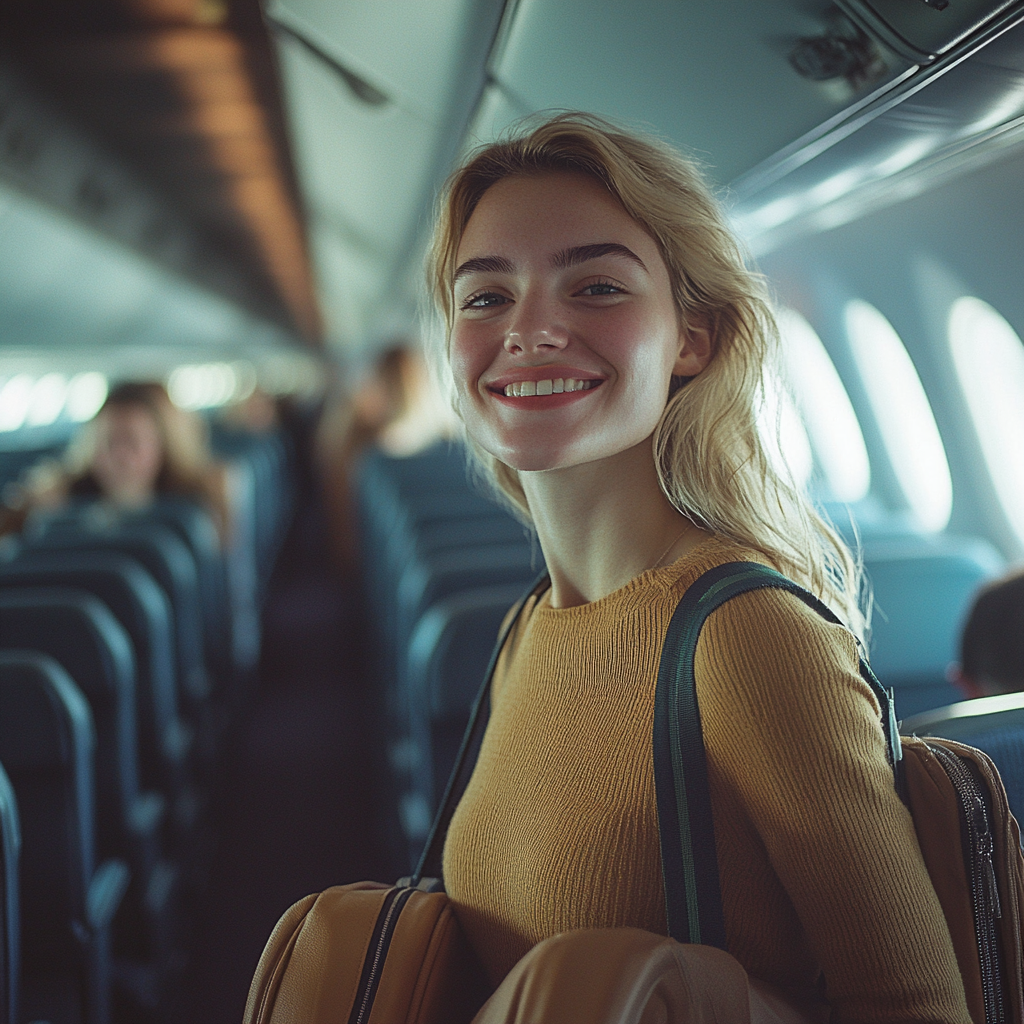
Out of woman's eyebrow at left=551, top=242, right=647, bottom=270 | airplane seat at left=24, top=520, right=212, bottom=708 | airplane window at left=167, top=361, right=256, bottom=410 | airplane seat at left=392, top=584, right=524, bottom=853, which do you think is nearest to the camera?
woman's eyebrow at left=551, top=242, right=647, bottom=270

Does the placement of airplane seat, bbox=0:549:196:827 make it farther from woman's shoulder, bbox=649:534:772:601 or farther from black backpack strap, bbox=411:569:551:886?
woman's shoulder, bbox=649:534:772:601

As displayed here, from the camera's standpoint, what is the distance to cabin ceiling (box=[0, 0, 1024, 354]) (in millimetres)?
1484

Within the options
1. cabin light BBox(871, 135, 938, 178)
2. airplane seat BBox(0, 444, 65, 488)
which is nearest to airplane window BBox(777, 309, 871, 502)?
cabin light BBox(871, 135, 938, 178)

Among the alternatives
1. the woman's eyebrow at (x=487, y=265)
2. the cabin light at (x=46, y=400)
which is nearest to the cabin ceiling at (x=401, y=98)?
the woman's eyebrow at (x=487, y=265)

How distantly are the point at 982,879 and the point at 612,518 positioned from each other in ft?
1.72

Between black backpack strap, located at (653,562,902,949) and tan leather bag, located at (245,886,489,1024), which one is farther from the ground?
black backpack strap, located at (653,562,902,949)

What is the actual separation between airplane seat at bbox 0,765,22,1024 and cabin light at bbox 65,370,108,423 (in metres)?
12.0

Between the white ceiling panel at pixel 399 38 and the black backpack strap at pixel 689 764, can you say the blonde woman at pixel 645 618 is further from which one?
the white ceiling panel at pixel 399 38

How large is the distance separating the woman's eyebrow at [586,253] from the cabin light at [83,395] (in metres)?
12.5

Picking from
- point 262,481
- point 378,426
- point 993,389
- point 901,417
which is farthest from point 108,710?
point 262,481

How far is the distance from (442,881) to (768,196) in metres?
1.66

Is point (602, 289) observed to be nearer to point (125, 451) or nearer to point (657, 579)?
point (657, 579)

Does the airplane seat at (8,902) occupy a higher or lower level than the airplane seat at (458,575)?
lower

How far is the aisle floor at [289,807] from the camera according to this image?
2096 mm
